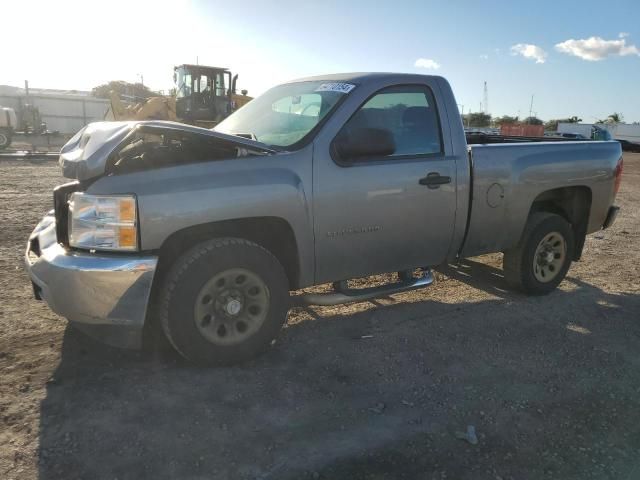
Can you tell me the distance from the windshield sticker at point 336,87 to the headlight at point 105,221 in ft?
5.95

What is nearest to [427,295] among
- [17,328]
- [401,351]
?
[401,351]

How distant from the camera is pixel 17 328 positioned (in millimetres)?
4062

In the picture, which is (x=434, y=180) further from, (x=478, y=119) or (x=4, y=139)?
(x=478, y=119)

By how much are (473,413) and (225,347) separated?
1.64m

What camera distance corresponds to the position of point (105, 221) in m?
3.15

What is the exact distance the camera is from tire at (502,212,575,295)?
5188 mm

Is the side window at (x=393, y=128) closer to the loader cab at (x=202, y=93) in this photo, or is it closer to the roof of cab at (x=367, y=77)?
the roof of cab at (x=367, y=77)

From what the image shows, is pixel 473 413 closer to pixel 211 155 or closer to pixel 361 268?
pixel 361 268

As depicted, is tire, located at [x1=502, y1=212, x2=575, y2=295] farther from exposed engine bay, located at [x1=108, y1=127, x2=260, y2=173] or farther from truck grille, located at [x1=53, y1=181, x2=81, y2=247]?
truck grille, located at [x1=53, y1=181, x2=81, y2=247]

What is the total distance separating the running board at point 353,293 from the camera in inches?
155

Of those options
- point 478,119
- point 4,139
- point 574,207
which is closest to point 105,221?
point 574,207

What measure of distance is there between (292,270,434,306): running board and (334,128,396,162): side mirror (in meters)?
1.01

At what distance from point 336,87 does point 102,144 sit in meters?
1.82

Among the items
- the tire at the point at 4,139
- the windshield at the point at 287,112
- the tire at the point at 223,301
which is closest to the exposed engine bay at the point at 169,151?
the windshield at the point at 287,112
